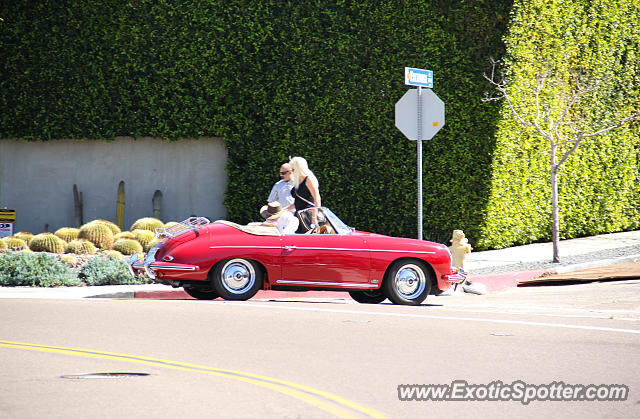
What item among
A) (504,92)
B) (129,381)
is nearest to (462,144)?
(504,92)

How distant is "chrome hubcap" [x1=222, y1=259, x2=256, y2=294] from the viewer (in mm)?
12438

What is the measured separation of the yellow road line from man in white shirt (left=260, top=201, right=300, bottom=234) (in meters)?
4.65

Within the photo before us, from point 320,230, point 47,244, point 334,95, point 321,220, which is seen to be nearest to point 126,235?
point 47,244

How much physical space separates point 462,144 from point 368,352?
12284mm

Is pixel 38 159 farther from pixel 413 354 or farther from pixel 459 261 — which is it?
pixel 413 354

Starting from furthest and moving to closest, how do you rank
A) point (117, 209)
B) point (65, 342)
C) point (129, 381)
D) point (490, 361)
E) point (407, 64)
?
1. point (117, 209)
2. point (407, 64)
3. point (65, 342)
4. point (490, 361)
5. point (129, 381)

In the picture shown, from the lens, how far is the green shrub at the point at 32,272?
14.4 meters

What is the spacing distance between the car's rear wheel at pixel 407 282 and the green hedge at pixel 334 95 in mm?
7273

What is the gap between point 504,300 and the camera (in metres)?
13.9

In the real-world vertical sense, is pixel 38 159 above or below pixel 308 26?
below

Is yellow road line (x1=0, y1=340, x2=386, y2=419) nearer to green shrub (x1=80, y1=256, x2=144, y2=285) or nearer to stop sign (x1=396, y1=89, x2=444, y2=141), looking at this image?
green shrub (x1=80, y1=256, x2=144, y2=285)

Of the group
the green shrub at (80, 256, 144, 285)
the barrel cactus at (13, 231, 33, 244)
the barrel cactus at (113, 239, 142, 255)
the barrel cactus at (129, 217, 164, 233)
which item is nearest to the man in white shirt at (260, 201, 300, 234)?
the green shrub at (80, 256, 144, 285)

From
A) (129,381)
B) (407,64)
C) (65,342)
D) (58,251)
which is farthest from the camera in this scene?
(407,64)

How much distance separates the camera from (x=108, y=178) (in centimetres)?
2166
